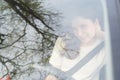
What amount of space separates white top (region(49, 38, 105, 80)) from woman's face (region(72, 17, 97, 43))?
3.3 inches

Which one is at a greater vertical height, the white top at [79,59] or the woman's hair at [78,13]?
the woman's hair at [78,13]

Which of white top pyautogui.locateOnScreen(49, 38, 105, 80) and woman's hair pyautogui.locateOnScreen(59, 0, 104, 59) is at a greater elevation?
woman's hair pyautogui.locateOnScreen(59, 0, 104, 59)

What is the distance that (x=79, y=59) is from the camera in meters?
3.26

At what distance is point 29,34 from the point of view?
339cm

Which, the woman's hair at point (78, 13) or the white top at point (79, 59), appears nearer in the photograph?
the white top at point (79, 59)

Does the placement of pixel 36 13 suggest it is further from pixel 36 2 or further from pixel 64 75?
pixel 64 75

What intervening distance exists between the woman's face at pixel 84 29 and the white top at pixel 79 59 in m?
0.08

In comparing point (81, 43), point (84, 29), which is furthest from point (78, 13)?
point (81, 43)

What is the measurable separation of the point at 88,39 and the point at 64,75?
14.3 inches

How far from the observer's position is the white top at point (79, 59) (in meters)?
3.13

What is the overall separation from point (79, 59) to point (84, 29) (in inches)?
10.4

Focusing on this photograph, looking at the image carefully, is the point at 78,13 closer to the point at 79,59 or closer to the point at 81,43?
the point at 81,43

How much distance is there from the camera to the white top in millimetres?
3129

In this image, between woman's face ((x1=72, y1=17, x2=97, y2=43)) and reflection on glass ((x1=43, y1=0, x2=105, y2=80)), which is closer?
reflection on glass ((x1=43, y1=0, x2=105, y2=80))
